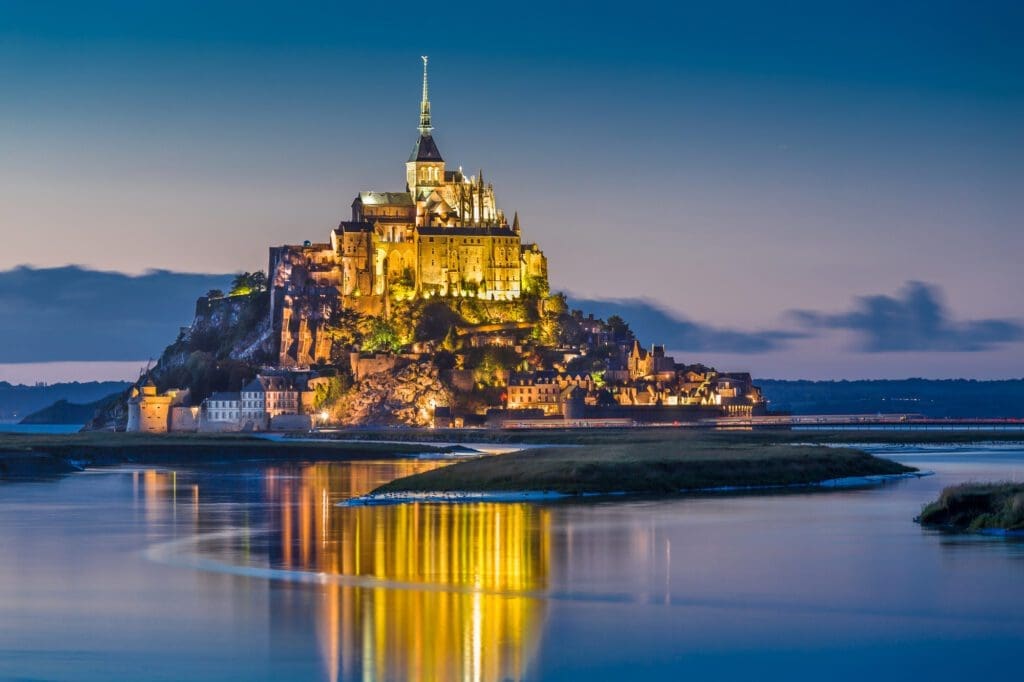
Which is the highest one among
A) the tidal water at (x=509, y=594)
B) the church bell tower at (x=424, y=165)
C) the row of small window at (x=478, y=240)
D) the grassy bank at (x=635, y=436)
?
the church bell tower at (x=424, y=165)

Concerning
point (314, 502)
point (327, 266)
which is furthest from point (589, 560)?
point (327, 266)

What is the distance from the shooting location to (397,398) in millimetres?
150750

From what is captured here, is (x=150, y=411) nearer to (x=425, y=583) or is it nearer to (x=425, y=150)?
(x=425, y=150)

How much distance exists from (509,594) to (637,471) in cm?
3041

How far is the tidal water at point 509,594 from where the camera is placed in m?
24.5

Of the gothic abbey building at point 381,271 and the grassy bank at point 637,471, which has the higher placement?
the gothic abbey building at point 381,271

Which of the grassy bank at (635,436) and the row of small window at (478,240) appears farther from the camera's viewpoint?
the row of small window at (478,240)

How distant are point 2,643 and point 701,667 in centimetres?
1168

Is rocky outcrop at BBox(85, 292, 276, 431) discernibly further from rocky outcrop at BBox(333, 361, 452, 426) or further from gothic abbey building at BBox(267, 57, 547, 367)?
rocky outcrop at BBox(333, 361, 452, 426)

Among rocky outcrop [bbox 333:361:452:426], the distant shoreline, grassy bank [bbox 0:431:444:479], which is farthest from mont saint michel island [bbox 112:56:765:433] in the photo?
grassy bank [bbox 0:431:444:479]

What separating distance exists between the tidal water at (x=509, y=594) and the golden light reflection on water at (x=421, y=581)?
9 cm

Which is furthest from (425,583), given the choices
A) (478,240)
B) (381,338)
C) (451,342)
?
(478,240)

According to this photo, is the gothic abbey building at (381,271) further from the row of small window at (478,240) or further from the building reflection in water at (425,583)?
the building reflection in water at (425,583)

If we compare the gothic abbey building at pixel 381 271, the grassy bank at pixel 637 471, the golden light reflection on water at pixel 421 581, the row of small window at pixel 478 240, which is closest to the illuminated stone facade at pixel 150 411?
the gothic abbey building at pixel 381 271
